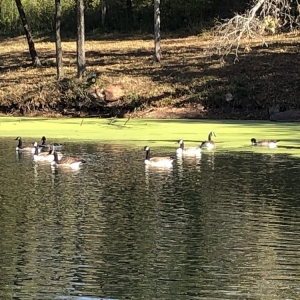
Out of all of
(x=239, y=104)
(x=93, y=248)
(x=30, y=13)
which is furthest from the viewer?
(x=30, y=13)

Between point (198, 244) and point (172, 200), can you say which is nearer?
point (198, 244)

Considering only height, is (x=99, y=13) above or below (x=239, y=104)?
above

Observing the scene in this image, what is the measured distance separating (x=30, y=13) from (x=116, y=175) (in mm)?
43674

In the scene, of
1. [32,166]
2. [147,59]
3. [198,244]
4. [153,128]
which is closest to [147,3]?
[147,59]

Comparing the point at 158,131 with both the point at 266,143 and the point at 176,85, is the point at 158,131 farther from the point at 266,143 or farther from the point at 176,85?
the point at 176,85

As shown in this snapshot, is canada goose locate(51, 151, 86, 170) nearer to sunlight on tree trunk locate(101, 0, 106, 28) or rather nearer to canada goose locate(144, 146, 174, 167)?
canada goose locate(144, 146, 174, 167)

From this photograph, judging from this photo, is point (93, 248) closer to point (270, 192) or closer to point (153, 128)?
point (270, 192)

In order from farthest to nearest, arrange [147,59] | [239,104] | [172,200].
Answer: [147,59], [239,104], [172,200]

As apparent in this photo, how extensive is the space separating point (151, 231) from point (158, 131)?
13.9 meters

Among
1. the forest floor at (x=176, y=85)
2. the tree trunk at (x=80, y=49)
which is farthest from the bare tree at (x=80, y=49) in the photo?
the forest floor at (x=176, y=85)

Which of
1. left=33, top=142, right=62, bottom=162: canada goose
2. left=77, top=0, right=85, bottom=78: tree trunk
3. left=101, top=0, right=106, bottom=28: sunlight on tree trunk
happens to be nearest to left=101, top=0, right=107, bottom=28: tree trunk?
left=101, top=0, right=106, bottom=28: sunlight on tree trunk

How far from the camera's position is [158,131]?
2586cm

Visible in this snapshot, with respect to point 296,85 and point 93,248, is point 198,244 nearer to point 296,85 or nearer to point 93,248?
point 93,248

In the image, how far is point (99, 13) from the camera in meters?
55.7
